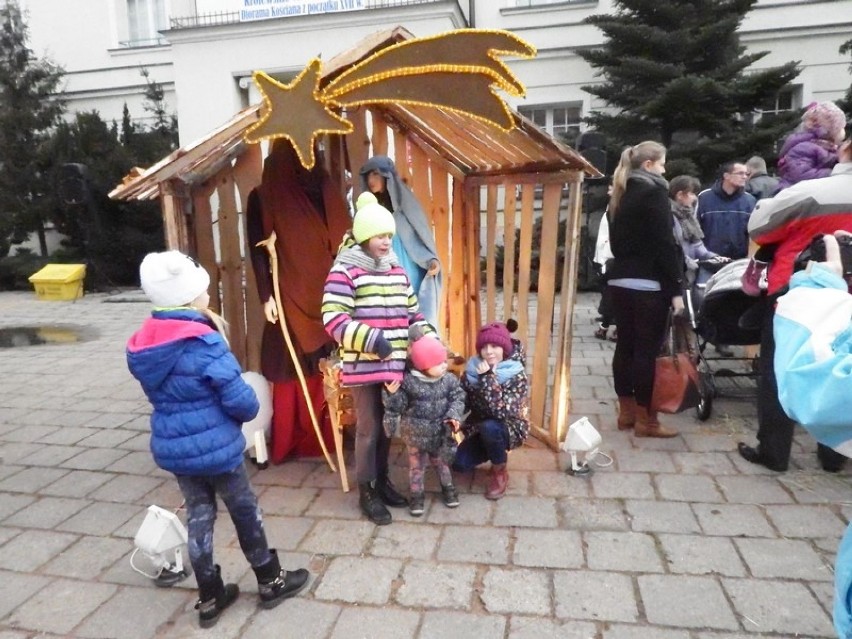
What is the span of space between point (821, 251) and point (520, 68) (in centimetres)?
1201

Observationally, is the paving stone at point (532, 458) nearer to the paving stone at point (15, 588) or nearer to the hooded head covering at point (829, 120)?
the paving stone at point (15, 588)

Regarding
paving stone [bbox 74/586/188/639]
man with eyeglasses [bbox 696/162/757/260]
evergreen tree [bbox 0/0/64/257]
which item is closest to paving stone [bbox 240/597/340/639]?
paving stone [bbox 74/586/188/639]

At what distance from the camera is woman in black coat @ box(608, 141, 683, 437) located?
4.19m

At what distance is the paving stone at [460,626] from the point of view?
2.58 m

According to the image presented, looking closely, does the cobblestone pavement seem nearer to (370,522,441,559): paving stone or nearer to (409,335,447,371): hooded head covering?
(370,522,441,559): paving stone

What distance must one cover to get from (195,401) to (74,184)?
38.2 feet

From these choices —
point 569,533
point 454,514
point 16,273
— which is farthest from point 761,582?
point 16,273

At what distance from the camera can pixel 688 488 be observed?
12.4 ft

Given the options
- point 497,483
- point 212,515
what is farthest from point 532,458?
point 212,515

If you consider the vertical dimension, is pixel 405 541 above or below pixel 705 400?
below

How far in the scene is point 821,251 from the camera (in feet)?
7.39

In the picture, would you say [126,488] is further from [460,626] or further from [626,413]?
[626,413]

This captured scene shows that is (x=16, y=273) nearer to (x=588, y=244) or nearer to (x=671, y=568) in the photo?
(x=588, y=244)

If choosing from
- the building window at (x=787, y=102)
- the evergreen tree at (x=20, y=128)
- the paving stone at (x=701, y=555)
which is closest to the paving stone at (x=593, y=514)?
the paving stone at (x=701, y=555)
